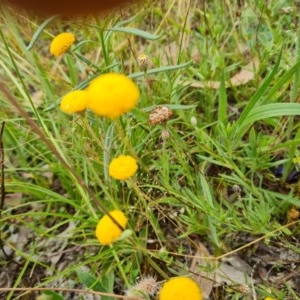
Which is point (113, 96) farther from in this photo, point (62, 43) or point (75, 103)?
point (62, 43)

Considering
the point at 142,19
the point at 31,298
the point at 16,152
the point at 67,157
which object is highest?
the point at 142,19

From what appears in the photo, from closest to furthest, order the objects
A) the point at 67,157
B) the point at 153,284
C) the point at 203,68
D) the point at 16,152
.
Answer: the point at 153,284 → the point at 67,157 → the point at 203,68 → the point at 16,152

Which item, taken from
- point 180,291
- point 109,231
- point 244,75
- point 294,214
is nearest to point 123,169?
point 109,231

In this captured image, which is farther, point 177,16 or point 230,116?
point 177,16

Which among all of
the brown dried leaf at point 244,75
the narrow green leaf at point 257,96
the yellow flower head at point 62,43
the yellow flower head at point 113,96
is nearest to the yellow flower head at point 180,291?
the yellow flower head at point 113,96

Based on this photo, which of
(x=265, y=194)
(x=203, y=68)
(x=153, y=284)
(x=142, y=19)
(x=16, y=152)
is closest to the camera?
(x=153, y=284)

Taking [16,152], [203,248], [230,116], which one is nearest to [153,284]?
[203,248]

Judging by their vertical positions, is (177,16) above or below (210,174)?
above

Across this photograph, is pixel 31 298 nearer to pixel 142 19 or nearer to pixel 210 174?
pixel 210 174
